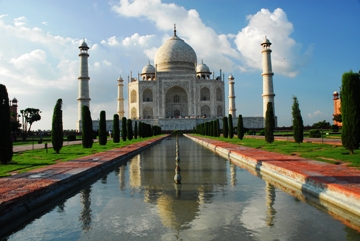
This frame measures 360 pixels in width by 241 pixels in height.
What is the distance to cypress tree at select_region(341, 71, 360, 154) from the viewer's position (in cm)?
702

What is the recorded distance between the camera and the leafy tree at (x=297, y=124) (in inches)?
424

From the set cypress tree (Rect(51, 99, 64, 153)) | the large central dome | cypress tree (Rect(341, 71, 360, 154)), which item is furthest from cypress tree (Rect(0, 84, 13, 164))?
the large central dome

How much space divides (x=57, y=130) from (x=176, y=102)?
3103cm

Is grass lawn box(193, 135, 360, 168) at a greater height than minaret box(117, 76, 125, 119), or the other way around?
minaret box(117, 76, 125, 119)

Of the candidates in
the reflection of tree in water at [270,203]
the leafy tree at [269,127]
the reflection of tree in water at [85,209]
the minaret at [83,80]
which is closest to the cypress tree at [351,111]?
the reflection of tree in water at [270,203]

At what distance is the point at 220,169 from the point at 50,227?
12.0ft

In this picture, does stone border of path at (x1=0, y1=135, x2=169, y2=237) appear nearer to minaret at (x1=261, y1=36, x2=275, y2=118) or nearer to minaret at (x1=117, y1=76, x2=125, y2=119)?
minaret at (x1=261, y1=36, x2=275, y2=118)

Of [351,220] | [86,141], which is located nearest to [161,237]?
[351,220]

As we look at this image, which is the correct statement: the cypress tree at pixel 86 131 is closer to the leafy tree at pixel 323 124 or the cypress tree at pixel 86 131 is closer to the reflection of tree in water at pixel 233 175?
the reflection of tree in water at pixel 233 175

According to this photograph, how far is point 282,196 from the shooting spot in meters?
3.64

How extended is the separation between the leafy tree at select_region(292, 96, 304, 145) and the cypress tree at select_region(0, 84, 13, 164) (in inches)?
315

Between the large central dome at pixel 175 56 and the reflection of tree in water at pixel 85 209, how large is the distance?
3622 cm

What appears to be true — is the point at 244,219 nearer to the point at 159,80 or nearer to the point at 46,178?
the point at 46,178

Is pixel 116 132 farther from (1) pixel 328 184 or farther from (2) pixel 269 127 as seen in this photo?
(1) pixel 328 184
